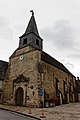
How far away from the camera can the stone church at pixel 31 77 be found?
20.9m

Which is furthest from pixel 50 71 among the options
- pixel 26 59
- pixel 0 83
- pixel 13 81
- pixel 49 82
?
pixel 0 83

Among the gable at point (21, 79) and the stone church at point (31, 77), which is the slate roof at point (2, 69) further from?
the gable at point (21, 79)

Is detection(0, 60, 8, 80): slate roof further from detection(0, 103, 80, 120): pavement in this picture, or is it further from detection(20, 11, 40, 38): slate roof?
detection(0, 103, 80, 120): pavement

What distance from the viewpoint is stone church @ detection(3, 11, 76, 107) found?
68.6ft

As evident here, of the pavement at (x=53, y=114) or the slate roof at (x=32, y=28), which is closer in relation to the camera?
the pavement at (x=53, y=114)

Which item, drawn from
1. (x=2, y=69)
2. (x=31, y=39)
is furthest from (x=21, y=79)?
(x=2, y=69)

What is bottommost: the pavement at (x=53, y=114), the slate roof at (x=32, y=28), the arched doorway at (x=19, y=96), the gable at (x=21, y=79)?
the pavement at (x=53, y=114)

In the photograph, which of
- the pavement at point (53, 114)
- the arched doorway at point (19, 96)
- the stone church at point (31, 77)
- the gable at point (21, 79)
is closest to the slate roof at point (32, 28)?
the stone church at point (31, 77)

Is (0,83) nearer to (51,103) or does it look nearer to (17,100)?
(17,100)

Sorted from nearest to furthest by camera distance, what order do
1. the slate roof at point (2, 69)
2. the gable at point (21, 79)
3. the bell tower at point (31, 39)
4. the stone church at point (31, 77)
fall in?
the stone church at point (31, 77), the gable at point (21, 79), the bell tower at point (31, 39), the slate roof at point (2, 69)

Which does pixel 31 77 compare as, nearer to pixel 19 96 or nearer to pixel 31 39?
pixel 19 96

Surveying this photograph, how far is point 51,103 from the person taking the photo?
2152 cm

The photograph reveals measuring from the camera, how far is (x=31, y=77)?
21.6 m

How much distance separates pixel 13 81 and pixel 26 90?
135 inches
